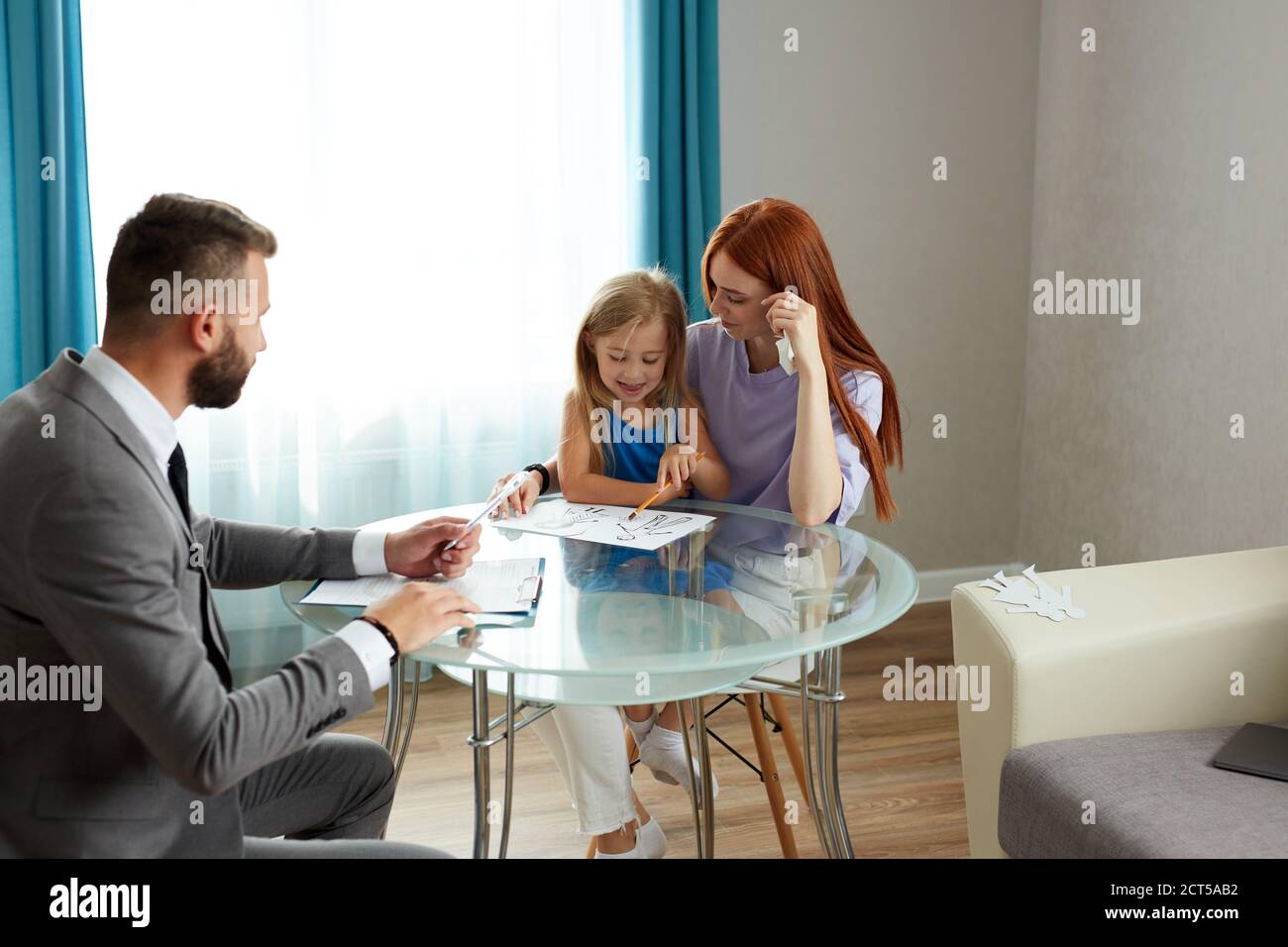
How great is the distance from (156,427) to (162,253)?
19cm

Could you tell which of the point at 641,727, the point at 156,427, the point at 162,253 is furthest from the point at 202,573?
the point at 641,727

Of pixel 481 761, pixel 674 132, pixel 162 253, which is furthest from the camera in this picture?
pixel 674 132

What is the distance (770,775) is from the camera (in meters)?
2.18

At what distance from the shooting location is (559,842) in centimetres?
245

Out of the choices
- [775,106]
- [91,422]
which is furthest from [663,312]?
[775,106]

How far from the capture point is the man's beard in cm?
133

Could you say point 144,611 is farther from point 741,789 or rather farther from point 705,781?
point 741,789

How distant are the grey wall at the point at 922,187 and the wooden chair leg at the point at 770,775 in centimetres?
178

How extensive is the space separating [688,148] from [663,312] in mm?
1281

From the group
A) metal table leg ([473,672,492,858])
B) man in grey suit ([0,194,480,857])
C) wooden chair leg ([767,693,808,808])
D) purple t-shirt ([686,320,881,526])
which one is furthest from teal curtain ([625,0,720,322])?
man in grey suit ([0,194,480,857])

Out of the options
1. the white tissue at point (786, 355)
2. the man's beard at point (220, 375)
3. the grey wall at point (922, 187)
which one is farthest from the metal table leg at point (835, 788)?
the grey wall at point (922, 187)

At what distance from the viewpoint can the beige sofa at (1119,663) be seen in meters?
1.81

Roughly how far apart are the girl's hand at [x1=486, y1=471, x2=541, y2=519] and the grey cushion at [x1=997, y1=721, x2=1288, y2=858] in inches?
36.8
